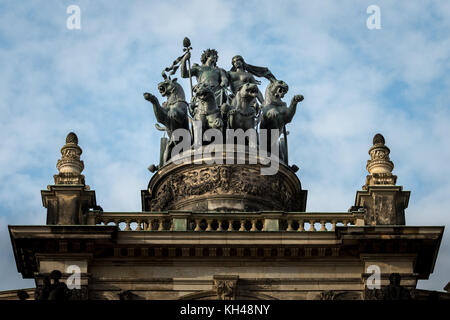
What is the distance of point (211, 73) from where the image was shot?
4441 centimetres

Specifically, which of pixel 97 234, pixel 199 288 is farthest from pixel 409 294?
pixel 97 234

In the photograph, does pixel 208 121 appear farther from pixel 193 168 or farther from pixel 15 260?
pixel 15 260

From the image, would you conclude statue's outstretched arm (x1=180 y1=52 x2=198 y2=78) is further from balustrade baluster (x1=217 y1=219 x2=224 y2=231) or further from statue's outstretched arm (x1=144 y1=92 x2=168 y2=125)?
balustrade baluster (x1=217 y1=219 x2=224 y2=231)

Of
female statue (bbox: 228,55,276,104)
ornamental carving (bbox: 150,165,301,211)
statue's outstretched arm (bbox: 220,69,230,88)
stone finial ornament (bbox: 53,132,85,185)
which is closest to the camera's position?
stone finial ornament (bbox: 53,132,85,185)

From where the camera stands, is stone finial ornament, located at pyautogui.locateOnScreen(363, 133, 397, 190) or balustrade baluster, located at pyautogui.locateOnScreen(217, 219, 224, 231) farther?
stone finial ornament, located at pyautogui.locateOnScreen(363, 133, 397, 190)

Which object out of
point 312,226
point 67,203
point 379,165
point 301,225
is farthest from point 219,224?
point 379,165

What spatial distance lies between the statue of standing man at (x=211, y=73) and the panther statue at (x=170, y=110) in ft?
4.01

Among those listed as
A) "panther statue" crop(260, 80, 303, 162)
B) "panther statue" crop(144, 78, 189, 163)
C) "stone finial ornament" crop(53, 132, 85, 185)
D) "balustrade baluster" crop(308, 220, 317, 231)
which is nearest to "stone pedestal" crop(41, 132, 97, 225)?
"stone finial ornament" crop(53, 132, 85, 185)

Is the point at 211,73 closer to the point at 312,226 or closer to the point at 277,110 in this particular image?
the point at 277,110

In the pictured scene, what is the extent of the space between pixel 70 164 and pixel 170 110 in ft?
19.3

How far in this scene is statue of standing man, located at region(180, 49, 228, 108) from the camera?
4353 cm

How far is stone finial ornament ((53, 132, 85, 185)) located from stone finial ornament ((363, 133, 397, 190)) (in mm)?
8318

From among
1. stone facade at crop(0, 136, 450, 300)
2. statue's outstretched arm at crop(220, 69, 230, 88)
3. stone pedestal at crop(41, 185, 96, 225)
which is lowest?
stone facade at crop(0, 136, 450, 300)

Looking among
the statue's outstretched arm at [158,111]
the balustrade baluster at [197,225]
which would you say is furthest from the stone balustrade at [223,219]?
the statue's outstretched arm at [158,111]
